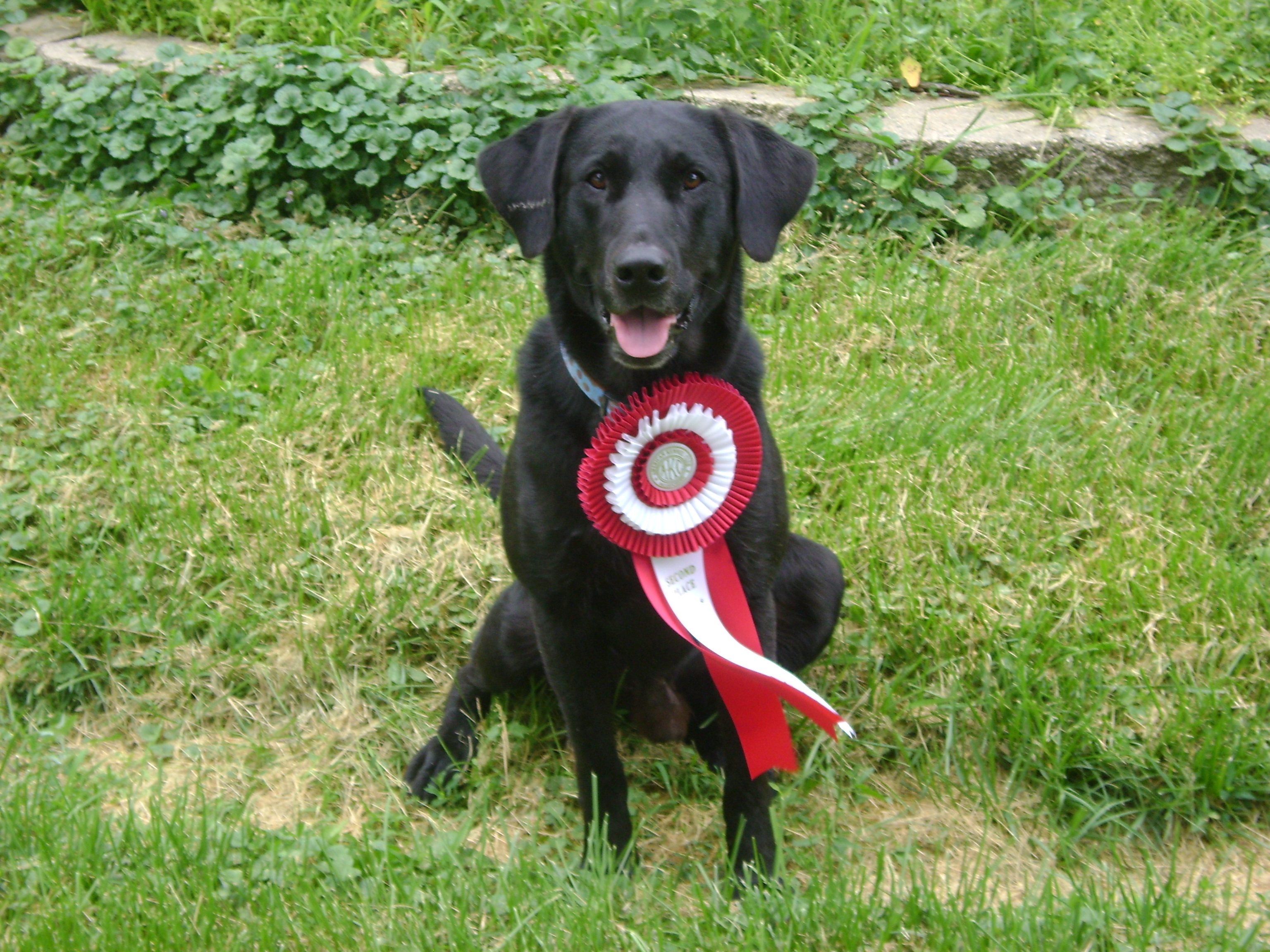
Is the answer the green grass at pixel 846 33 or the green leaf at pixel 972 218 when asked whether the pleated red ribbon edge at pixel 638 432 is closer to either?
the green leaf at pixel 972 218

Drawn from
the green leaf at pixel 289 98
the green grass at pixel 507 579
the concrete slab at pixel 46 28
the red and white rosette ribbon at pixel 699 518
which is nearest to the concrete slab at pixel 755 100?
the green grass at pixel 507 579

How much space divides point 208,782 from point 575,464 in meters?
1.16

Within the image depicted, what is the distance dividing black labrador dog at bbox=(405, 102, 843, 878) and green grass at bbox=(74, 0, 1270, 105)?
2.33m

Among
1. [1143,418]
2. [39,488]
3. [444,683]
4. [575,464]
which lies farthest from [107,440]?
[1143,418]

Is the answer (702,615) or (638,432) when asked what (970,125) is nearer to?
(638,432)

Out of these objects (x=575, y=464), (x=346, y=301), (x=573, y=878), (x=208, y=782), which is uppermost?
(x=575, y=464)

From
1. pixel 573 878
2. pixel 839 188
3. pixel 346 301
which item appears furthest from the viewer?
pixel 839 188

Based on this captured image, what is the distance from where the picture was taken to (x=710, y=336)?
2.32 metres

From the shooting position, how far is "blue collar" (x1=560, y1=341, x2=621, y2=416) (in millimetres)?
2248

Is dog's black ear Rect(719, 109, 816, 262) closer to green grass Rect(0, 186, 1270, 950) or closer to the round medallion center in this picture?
the round medallion center

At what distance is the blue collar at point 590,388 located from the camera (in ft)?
7.38

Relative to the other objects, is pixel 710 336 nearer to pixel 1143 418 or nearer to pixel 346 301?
pixel 1143 418

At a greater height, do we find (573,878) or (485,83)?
(485,83)

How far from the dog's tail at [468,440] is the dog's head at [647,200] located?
100 centimetres
